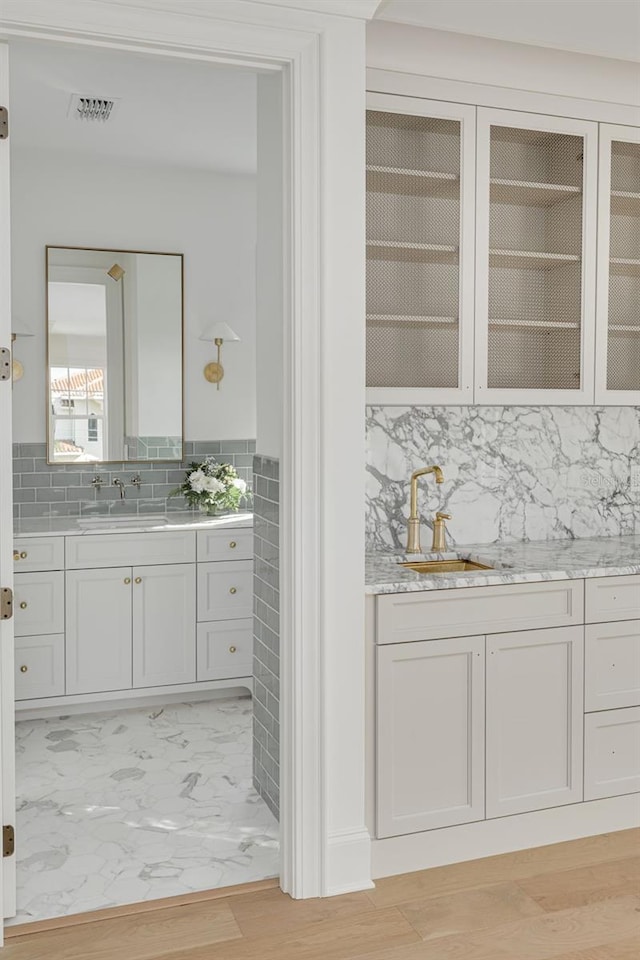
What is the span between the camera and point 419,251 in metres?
2.96

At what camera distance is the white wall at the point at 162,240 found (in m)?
4.43

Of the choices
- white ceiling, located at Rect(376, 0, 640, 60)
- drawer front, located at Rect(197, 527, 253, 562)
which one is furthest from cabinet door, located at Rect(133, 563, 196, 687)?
white ceiling, located at Rect(376, 0, 640, 60)

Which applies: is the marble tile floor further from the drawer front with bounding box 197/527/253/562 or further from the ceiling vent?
the ceiling vent

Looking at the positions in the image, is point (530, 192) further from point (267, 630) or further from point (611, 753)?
point (611, 753)

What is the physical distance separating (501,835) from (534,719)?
39 centimetres

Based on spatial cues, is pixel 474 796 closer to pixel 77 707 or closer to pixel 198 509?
pixel 77 707

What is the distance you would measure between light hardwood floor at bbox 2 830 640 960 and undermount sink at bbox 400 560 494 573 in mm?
997

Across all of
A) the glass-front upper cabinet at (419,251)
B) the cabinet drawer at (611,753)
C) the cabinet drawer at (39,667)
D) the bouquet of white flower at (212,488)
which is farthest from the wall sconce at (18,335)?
the cabinet drawer at (611,753)

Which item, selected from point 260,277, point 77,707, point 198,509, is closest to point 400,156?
point 260,277

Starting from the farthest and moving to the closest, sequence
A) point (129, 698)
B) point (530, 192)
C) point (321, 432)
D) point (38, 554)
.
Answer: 1. point (129, 698)
2. point (38, 554)
3. point (530, 192)
4. point (321, 432)

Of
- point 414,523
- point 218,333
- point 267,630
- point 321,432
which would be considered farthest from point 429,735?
point 218,333

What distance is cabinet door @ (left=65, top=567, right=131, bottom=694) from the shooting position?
13.2ft

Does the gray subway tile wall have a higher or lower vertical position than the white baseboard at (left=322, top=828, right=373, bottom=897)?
higher

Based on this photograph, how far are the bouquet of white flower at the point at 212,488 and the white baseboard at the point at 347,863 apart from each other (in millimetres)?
2281
